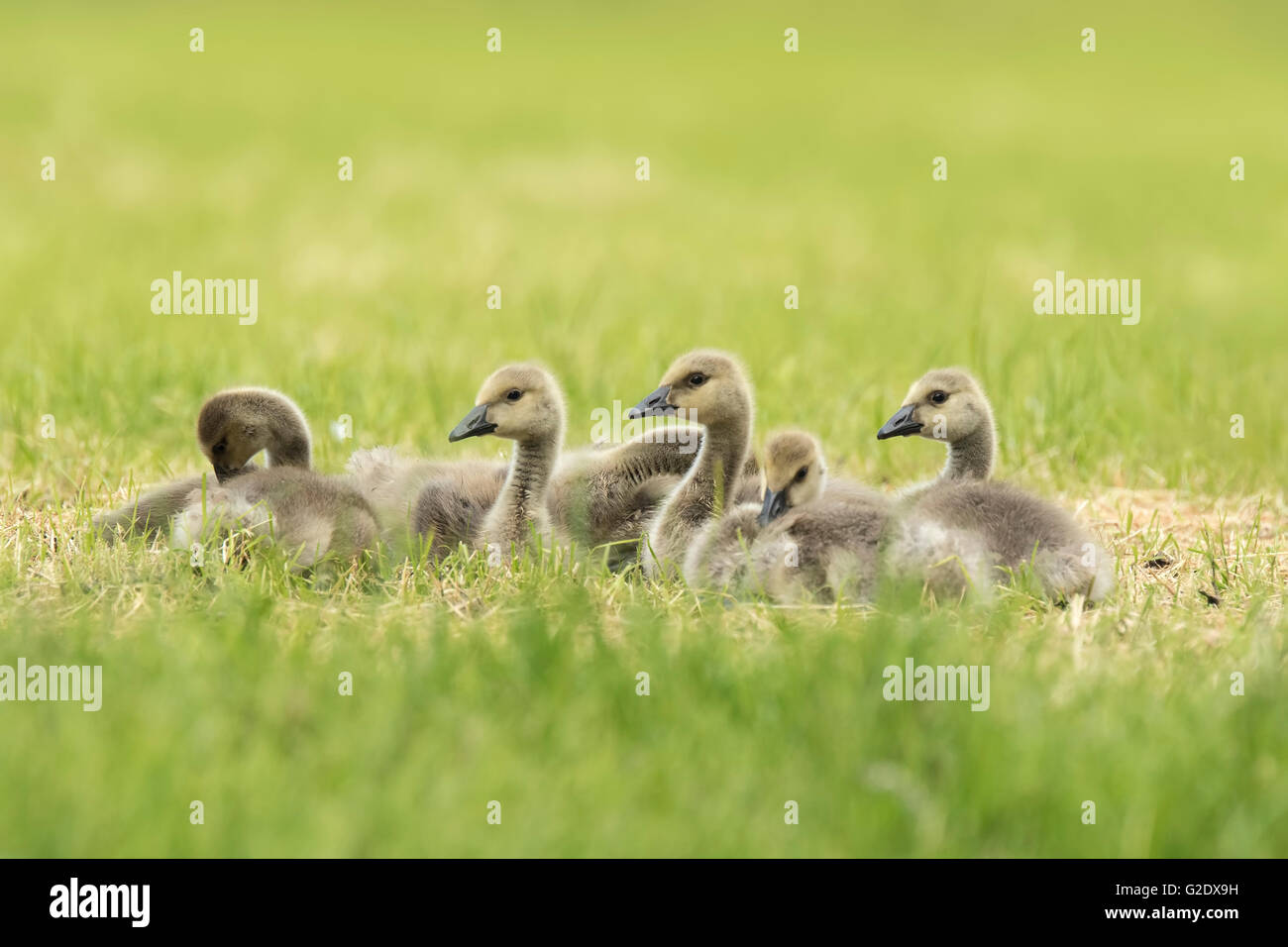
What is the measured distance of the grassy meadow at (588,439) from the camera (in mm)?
3832

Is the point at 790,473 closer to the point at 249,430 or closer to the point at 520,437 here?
the point at 520,437

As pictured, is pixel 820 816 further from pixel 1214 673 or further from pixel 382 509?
pixel 382 509

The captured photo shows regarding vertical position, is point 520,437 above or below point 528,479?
above

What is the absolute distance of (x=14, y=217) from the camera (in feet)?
54.7

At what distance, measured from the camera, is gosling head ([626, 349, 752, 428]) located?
20.5 ft

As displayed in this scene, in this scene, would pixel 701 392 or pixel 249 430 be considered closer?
pixel 701 392

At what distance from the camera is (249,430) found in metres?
6.49

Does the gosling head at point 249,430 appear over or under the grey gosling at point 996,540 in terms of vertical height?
over

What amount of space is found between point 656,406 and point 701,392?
0.20 metres

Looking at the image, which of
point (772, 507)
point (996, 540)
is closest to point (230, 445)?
point (772, 507)

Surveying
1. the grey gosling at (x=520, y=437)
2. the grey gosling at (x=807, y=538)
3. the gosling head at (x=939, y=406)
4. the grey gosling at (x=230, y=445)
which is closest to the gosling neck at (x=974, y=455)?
the gosling head at (x=939, y=406)

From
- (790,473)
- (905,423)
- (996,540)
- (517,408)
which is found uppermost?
(517,408)

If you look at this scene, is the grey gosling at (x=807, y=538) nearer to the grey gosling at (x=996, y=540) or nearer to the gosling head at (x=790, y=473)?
the gosling head at (x=790, y=473)
